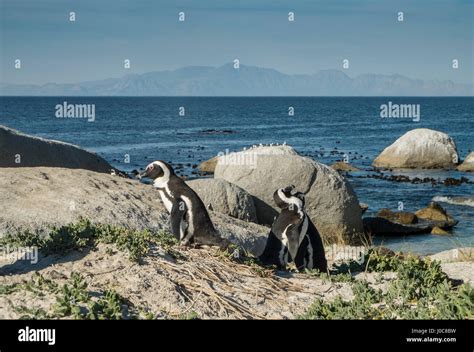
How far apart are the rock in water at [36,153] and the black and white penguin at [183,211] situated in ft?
21.4

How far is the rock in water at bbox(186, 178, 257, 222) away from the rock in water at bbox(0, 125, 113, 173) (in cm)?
283

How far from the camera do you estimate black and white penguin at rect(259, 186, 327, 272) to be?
9.10 m

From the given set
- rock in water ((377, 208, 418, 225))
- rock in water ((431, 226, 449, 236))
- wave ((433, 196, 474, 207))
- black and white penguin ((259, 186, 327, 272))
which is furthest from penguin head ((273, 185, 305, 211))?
wave ((433, 196, 474, 207))

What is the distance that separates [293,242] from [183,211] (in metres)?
1.40

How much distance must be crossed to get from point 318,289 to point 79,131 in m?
65.4

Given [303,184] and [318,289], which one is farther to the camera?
[303,184]

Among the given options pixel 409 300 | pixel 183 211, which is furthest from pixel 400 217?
pixel 409 300

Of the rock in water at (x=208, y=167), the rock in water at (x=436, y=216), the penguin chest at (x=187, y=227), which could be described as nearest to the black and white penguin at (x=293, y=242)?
Answer: the penguin chest at (x=187, y=227)

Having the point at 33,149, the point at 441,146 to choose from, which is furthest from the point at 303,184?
the point at 441,146

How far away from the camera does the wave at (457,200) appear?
2641cm

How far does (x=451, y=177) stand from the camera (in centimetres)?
3369

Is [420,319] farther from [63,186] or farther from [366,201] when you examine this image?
[366,201]

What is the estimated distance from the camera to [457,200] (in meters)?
27.0
